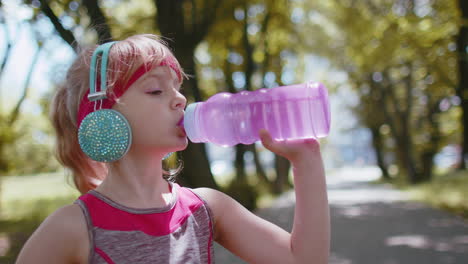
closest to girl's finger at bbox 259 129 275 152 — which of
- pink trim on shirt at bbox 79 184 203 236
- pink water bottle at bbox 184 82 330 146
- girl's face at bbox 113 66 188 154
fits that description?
pink water bottle at bbox 184 82 330 146

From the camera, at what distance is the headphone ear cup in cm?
158

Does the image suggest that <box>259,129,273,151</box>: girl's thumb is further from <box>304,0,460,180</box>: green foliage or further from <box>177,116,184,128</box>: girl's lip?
<box>304,0,460,180</box>: green foliage

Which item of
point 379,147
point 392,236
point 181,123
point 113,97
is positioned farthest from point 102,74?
point 379,147

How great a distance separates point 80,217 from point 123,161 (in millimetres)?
299

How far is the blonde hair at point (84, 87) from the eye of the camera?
1661 millimetres

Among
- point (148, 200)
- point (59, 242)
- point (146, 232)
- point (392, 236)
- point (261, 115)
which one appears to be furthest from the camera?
point (392, 236)

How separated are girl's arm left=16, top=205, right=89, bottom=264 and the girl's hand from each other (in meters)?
0.67

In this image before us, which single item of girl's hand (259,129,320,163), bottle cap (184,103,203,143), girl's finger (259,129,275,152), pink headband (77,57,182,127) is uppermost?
pink headband (77,57,182,127)

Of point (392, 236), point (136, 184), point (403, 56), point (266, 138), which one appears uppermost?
point (266, 138)

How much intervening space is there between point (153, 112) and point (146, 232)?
43cm

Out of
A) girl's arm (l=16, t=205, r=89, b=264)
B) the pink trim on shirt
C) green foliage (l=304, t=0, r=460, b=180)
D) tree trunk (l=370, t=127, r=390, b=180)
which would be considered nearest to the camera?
girl's arm (l=16, t=205, r=89, b=264)

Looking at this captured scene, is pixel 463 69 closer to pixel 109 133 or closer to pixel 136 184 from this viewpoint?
pixel 136 184

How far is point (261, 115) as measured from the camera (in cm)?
185

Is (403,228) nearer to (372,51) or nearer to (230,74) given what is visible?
(372,51)
